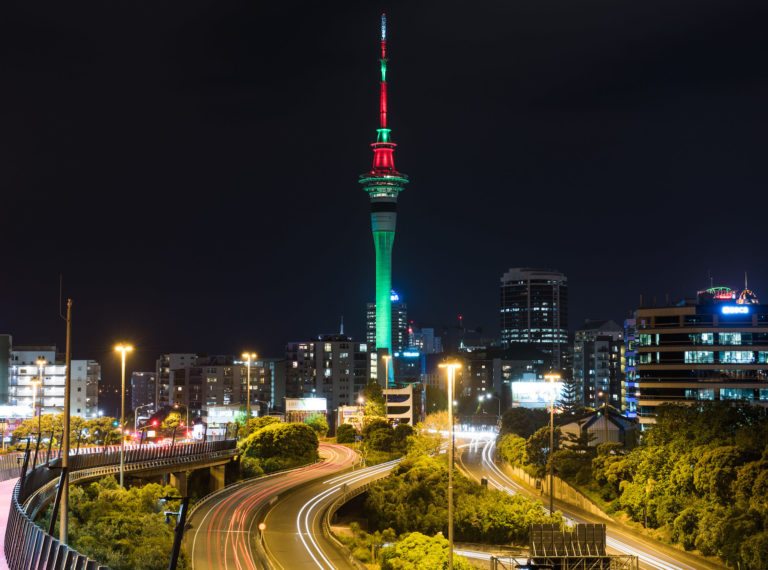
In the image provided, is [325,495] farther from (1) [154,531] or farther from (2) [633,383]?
(2) [633,383]

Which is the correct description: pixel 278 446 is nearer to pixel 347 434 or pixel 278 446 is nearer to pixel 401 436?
pixel 401 436

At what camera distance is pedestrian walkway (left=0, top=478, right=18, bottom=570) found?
3157cm

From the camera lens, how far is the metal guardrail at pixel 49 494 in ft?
83.9

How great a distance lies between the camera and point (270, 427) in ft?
343

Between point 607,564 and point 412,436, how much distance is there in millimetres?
73428

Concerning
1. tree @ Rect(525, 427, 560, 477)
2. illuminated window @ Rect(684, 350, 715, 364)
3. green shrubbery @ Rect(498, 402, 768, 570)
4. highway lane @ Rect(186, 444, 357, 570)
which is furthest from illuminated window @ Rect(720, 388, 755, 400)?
highway lane @ Rect(186, 444, 357, 570)

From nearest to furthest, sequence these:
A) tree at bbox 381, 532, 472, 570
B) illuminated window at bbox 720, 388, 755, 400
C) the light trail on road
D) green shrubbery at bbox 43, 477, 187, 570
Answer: green shrubbery at bbox 43, 477, 187, 570, tree at bbox 381, 532, 472, 570, the light trail on road, illuminated window at bbox 720, 388, 755, 400

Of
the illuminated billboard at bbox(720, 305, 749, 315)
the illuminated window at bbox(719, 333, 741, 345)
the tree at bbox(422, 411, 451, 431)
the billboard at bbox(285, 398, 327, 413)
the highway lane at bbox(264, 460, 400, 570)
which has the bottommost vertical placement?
the highway lane at bbox(264, 460, 400, 570)

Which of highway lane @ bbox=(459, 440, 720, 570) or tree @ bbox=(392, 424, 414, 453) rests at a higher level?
tree @ bbox=(392, 424, 414, 453)

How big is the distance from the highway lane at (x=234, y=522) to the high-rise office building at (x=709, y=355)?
40.7 metres

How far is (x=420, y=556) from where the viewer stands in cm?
5059

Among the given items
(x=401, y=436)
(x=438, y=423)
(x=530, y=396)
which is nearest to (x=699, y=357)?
(x=401, y=436)

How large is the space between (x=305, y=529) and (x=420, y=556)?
48.5ft

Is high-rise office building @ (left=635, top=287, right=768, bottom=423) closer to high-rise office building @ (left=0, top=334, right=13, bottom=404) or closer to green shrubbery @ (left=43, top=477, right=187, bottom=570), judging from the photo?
green shrubbery @ (left=43, top=477, right=187, bottom=570)
